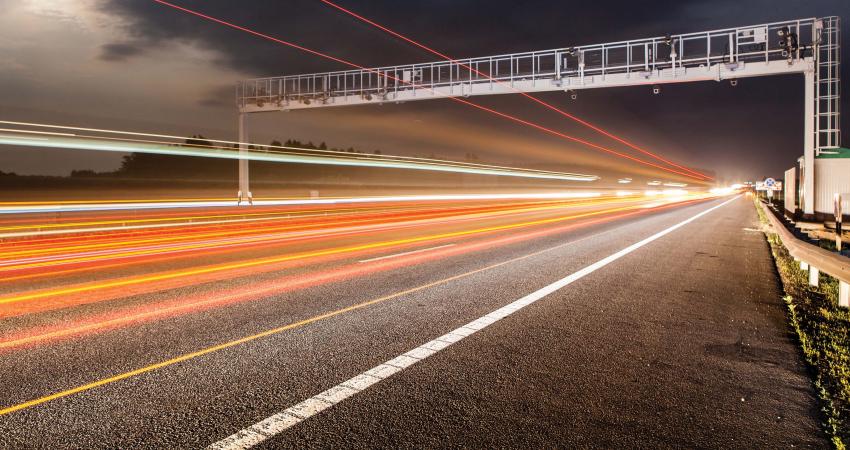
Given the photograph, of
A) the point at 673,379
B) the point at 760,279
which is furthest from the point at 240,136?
the point at 673,379

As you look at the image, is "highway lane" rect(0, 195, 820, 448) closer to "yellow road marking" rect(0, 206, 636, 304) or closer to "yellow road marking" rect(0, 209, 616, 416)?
"yellow road marking" rect(0, 209, 616, 416)

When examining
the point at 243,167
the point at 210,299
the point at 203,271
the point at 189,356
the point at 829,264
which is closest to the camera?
the point at 189,356

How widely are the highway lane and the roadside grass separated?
0.16 m

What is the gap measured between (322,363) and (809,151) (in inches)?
1034

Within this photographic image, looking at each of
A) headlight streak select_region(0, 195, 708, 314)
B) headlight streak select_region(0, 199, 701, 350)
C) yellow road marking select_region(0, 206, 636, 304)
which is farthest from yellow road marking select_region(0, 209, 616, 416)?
yellow road marking select_region(0, 206, 636, 304)

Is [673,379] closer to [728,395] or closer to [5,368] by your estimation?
[728,395]

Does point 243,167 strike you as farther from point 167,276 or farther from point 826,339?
point 826,339

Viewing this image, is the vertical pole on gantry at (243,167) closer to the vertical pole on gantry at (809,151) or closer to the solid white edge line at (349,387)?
the solid white edge line at (349,387)

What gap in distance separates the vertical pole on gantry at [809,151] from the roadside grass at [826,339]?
1419 centimetres

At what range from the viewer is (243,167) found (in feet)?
108

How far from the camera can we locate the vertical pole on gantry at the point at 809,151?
2103cm

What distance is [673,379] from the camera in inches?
168

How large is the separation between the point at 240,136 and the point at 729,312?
114 ft

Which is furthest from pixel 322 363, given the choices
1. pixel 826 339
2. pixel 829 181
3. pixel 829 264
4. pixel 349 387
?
pixel 829 181
